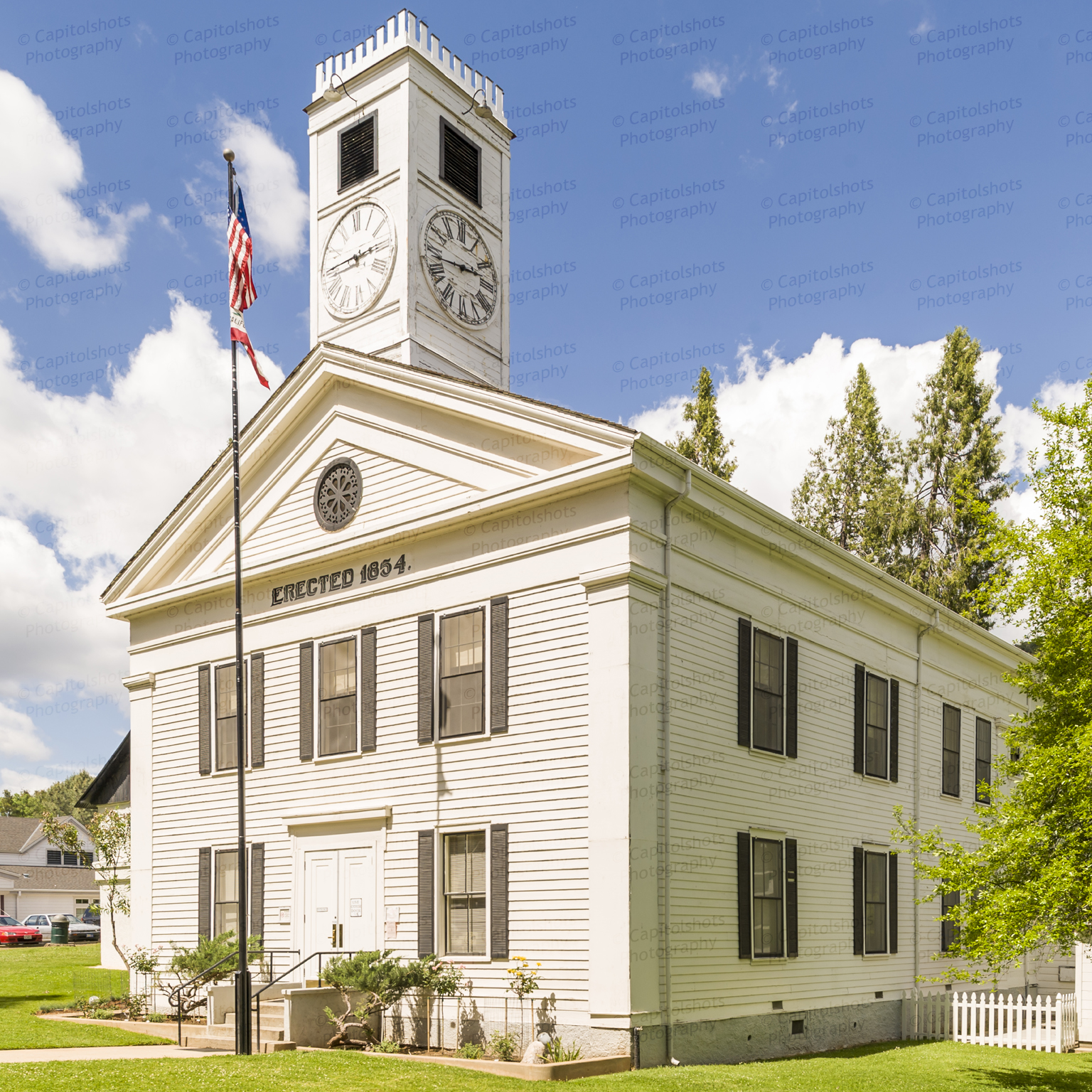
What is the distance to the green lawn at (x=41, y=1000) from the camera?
58.2ft

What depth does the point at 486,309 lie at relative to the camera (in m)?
26.3

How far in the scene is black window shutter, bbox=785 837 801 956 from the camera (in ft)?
63.6

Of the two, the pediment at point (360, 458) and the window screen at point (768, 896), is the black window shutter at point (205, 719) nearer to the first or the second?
the pediment at point (360, 458)

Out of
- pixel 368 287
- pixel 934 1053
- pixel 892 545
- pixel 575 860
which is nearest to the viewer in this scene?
pixel 575 860

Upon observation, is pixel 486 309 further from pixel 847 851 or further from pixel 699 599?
pixel 847 851

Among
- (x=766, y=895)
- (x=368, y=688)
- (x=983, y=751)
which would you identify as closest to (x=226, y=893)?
(x=368, y=688)

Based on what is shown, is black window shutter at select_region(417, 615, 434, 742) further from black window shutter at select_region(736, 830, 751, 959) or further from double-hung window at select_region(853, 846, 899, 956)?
double-hung window at select_region(853, 846, 899, 956)

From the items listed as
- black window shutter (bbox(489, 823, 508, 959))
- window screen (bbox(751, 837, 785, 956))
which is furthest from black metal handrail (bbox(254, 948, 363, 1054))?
window screen (bbox(751, 837, 785, 956))

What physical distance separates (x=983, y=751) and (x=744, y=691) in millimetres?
11880

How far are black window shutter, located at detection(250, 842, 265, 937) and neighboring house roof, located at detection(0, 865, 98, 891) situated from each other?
57277 millimetres

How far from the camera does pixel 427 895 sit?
59.3ft

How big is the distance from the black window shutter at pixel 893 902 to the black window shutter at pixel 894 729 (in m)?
1.59

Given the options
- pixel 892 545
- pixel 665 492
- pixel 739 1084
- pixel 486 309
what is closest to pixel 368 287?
pixel 486 309

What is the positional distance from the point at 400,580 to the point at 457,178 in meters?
10.8
